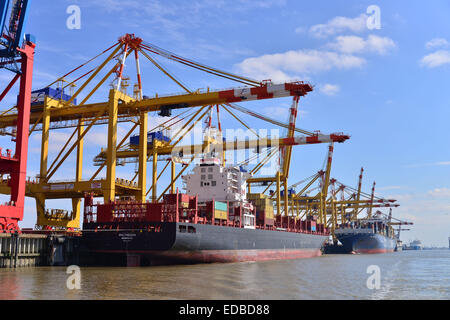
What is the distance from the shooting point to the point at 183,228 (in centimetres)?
2811

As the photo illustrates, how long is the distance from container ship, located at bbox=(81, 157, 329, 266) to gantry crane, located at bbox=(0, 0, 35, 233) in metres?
4.43

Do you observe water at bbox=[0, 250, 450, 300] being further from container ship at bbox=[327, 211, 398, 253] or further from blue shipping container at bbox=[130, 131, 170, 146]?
container ship at bbox=[327, 211, 398, 253]

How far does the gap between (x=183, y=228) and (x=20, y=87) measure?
14.3m

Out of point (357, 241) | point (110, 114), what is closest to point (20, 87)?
point (110, 114)

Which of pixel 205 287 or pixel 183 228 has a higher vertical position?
pixel 183 228

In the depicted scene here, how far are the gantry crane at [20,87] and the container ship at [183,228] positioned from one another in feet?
14.5

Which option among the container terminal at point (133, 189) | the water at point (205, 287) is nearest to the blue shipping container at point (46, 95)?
the container terminal at point (133, 189)

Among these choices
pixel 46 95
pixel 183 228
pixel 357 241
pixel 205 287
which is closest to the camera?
pixel 205 287

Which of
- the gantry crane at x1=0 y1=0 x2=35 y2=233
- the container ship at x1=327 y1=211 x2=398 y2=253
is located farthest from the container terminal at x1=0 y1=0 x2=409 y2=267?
the container ship at x1=327 y1=211 x2=398 y2=253

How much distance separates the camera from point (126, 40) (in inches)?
1425

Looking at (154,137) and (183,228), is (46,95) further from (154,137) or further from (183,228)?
(183,228)

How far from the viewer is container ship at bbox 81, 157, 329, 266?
27.9 m
